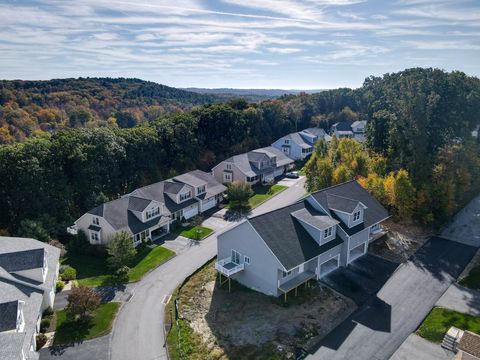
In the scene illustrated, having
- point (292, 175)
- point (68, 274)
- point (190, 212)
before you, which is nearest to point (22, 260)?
point (68, 274)

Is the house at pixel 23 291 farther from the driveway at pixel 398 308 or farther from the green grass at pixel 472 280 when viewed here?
the green grass at pixel 472 280

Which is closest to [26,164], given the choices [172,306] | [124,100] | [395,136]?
[172,306]

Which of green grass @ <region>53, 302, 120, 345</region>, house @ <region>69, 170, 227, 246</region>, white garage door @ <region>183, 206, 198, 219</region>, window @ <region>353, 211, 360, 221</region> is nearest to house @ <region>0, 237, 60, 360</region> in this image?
green grass @ <region>53, 302, 120, 345</region>

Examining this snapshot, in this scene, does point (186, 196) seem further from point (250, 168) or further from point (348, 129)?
point (348, 129)

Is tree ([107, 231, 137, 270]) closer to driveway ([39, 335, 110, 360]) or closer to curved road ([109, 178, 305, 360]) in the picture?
curved road ([109, 178, 305, 360])

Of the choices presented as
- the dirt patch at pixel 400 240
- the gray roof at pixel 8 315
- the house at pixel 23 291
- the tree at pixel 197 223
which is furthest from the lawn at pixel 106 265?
the dirt patch at pixel 400 240

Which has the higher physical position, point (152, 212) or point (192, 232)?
point (152, 212)
